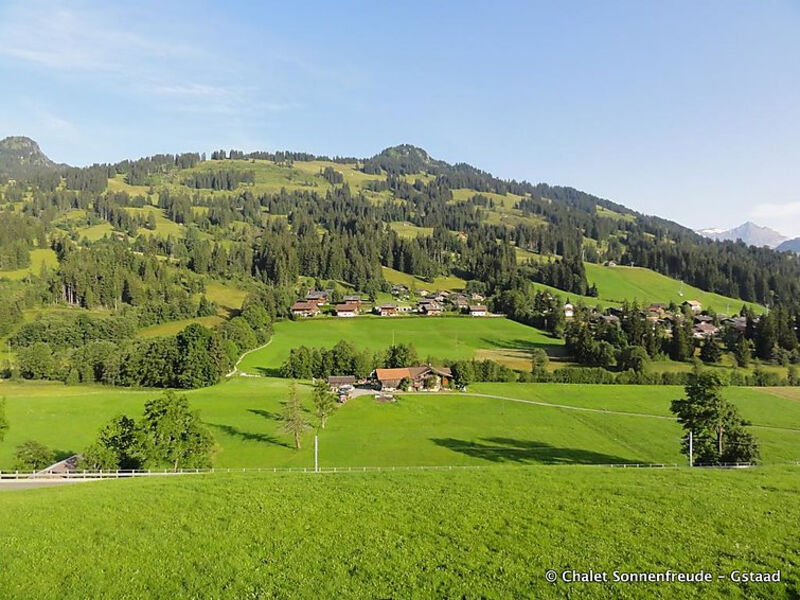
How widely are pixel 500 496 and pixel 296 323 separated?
417ft

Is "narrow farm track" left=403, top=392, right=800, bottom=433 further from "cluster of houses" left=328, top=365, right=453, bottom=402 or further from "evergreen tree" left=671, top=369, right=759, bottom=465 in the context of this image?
"evergreen tree" left=671, top=369, right=759, bottom=465

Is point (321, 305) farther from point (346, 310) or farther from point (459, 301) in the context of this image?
point (459, 301)

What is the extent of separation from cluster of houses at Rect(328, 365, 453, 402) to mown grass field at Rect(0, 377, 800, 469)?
223 inches

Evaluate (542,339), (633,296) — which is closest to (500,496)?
(542,339)

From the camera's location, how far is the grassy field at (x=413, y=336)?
11650 cm

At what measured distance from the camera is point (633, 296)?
191500 millimetres

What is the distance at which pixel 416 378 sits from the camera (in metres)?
91.9

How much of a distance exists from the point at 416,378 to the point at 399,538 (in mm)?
75169

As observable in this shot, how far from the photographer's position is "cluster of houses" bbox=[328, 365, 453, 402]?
296 feet

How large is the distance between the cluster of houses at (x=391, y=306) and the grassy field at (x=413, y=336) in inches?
267

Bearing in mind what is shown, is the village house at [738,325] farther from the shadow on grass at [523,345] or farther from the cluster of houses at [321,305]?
the cluster of houses at [321,305]

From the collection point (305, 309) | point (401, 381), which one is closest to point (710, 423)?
point (401, 381)

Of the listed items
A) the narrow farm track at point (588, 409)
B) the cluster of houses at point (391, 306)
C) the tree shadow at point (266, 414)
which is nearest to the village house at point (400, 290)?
the cluster of houses at point (391, 306)

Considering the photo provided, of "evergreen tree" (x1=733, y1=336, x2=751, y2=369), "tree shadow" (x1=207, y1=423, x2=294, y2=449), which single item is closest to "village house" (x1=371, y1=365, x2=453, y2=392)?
"tree shadow" (x1=207, y1=423, x2=294, y2=449)
